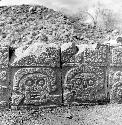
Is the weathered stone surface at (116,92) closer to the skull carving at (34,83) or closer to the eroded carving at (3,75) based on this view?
the skull carving at (34,83)

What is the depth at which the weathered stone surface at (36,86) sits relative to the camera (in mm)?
3174

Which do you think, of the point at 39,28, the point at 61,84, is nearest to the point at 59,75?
the point at 61,84

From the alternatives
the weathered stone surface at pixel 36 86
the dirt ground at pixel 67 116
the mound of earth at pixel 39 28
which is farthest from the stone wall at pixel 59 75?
the mound of earth at pixel 39 28

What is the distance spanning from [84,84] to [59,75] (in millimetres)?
356

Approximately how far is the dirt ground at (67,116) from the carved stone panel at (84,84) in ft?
0.42

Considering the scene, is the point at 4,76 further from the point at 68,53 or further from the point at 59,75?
the point at 68,53

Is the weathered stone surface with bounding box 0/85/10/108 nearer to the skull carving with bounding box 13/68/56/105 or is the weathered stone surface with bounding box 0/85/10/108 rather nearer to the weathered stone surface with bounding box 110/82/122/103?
the skull carving with bounding box 13/68/56/105

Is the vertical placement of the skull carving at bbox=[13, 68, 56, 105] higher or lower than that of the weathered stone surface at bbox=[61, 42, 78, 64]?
lower

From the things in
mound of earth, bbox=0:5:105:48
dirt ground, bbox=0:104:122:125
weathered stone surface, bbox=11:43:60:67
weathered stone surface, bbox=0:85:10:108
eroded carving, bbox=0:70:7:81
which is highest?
mound of earth, bbox=0:5:105:48

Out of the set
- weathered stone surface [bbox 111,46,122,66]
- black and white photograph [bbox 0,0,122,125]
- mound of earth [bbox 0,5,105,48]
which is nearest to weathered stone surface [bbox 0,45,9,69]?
black and white photograph [bbox 0,0,122,125]

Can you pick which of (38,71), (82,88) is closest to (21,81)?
(38,71)

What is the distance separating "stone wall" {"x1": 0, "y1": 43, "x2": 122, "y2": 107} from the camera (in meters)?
3.17

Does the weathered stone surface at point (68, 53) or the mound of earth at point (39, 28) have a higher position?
the mound of earth at point (39, 28)

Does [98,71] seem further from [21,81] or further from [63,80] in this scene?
[21,81]
